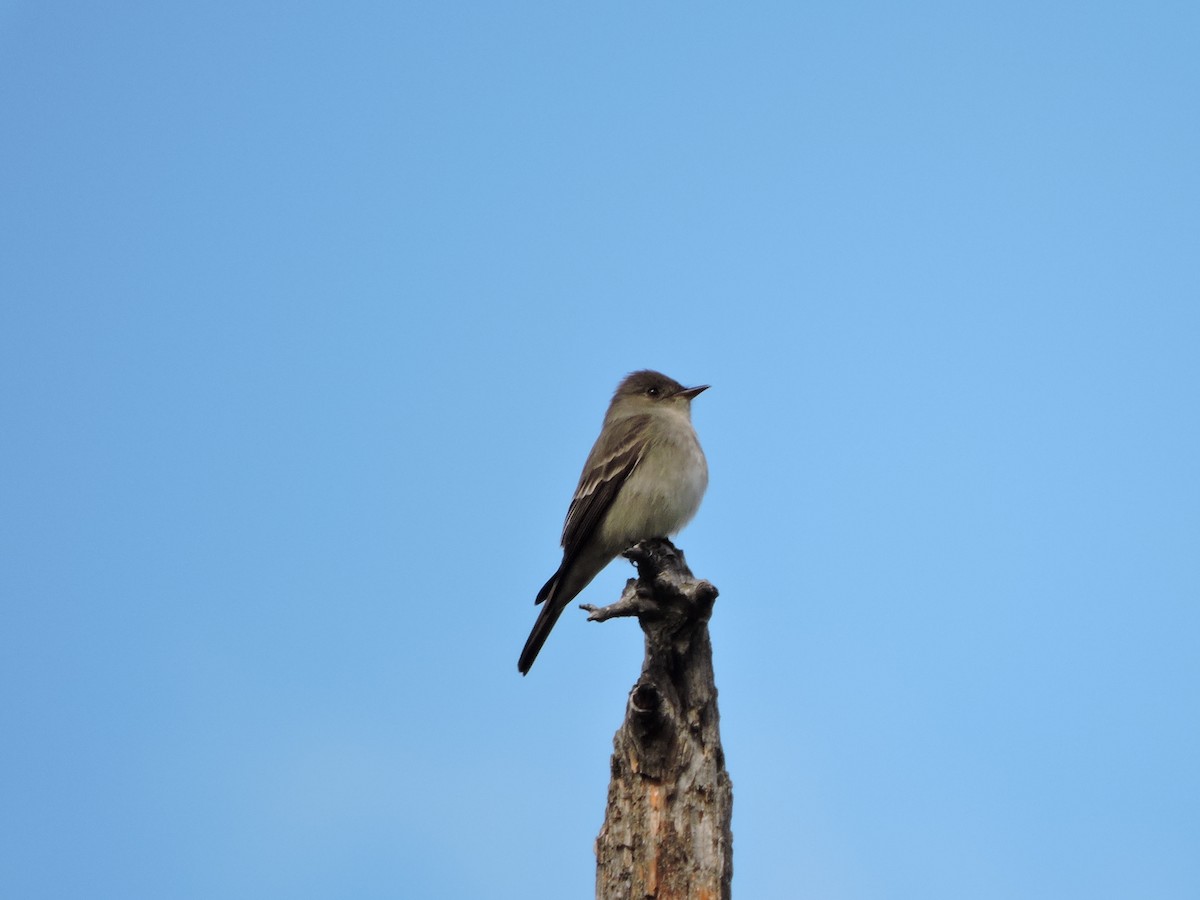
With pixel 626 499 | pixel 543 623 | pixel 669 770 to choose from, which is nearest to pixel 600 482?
pixel 626 499

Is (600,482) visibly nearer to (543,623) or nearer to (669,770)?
(543,623)

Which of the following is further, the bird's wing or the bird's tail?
the bird's wing

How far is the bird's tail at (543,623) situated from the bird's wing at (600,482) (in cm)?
34

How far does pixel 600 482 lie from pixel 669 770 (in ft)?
15.2

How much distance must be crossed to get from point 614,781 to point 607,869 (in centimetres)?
50

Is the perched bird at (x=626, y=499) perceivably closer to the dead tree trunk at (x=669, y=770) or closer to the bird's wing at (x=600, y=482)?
the bird's wing at (x=600, y=482)

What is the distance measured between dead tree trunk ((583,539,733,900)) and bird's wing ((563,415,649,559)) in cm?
361

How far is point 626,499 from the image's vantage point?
11797 mm

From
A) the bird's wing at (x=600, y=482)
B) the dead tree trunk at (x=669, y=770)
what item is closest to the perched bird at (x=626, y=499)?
the bird's wing at (x=600, y=482)

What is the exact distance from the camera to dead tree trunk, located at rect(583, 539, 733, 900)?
733cm

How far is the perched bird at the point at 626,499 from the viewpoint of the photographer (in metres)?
11.8

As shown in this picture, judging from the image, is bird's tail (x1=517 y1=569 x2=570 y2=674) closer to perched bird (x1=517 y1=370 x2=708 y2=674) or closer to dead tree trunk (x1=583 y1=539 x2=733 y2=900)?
perched bird (x1=517 y1=370 x2=708 y2=674)

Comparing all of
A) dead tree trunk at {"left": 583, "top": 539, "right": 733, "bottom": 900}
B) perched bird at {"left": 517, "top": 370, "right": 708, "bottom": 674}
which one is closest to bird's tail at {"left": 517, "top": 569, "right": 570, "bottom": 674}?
perched bird at {"left": 517, "top": 370, "right": 708, "bottom": 674}

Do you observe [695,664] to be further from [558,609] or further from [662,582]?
[558,609]
